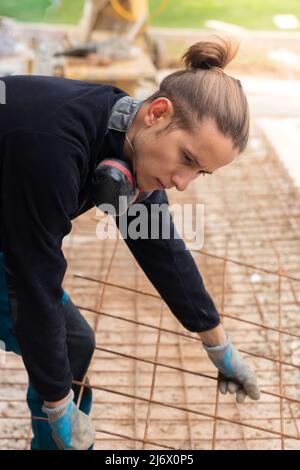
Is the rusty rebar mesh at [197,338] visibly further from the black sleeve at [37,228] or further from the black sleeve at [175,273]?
the black sleeve at [37,228]

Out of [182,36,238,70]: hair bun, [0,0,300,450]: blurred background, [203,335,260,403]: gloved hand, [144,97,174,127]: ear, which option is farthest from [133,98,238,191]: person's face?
[203,335,260,403]: gloved hand

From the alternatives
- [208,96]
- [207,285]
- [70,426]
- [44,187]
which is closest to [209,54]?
[208,96]

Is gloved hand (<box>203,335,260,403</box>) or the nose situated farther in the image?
gloved hand (<box>203,335,260,403</box>)

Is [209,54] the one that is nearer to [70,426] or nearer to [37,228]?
[37,228]

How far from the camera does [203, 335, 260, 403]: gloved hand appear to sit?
1.66 metres

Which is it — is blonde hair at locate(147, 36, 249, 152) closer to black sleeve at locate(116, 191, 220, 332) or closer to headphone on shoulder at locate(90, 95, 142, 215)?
headphone on shoulder at locate(90, 95, 142, 215)

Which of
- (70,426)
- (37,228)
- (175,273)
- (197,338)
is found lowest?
(197,338)

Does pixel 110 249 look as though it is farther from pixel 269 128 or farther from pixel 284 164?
pixel 269 128

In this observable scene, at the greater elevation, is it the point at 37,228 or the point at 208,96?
the point at 208,96

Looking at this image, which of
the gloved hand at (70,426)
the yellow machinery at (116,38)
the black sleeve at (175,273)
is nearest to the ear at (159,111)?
the black sleeve at (175,273)

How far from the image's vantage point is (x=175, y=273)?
1.54m

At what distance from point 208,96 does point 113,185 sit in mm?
237

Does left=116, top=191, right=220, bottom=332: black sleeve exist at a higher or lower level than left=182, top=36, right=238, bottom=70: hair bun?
lower
